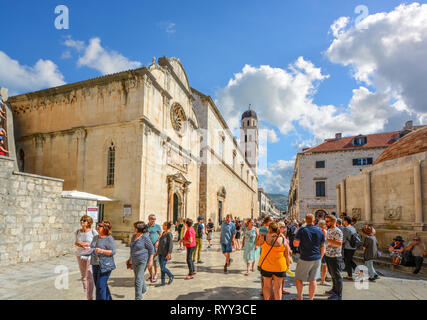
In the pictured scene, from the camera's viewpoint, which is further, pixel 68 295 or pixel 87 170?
pixel 87 170

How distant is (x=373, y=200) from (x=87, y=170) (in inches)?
586

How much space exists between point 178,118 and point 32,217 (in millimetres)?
12817

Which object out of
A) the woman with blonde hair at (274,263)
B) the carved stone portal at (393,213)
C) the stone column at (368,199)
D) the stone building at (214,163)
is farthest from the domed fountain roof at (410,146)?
the stone building at (214,163)

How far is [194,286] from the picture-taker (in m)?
6.46

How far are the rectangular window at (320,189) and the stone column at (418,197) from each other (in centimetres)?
2419

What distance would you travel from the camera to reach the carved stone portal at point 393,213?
10195 mm

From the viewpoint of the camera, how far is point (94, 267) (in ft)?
15.1

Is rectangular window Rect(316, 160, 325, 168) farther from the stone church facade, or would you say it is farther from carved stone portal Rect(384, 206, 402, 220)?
carved stone portal Rect(384, 206, 402, 220)

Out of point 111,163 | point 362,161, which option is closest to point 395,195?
point 111,163

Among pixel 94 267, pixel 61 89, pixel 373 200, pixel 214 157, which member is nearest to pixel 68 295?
pixel 94 267

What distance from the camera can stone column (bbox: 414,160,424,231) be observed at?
30.4 ft

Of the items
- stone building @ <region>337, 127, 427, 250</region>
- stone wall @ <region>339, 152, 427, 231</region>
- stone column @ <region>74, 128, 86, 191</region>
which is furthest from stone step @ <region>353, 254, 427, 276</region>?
stone column @ <region>74, 128, 86, 191</region>

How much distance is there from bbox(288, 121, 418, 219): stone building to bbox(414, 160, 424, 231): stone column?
23.5 metres
